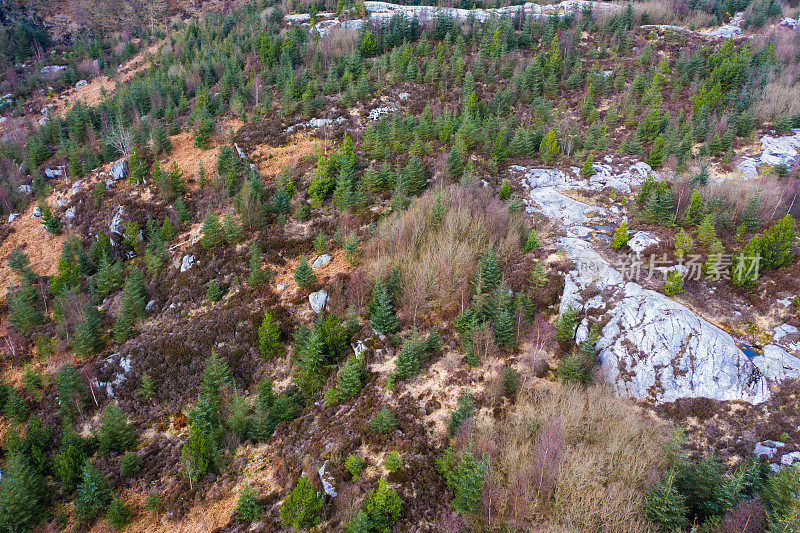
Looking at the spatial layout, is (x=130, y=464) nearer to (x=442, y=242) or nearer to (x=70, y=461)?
(x=70, y=461)

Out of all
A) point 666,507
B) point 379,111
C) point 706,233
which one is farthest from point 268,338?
point 379,111

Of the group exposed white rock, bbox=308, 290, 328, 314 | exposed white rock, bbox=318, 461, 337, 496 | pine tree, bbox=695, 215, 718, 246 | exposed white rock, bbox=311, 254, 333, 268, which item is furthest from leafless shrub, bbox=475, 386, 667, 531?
exposed white rock, bbox=311, 254, 333, 268

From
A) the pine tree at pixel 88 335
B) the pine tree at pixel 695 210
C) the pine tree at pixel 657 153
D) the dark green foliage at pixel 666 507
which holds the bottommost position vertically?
the pine tree at pixel 88 335

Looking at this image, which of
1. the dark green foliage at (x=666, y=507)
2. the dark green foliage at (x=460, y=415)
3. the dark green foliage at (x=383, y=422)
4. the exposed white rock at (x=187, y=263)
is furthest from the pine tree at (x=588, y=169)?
the exposed white rock at (x=187, y=263)

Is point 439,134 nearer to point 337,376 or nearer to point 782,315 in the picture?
point 337,376

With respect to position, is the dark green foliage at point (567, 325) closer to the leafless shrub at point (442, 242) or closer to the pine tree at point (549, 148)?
the leafless shrub at point (442, 242)

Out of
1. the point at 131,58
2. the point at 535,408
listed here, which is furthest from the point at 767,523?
the point at 131,58

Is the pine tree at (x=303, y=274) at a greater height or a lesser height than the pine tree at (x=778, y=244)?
lesser
